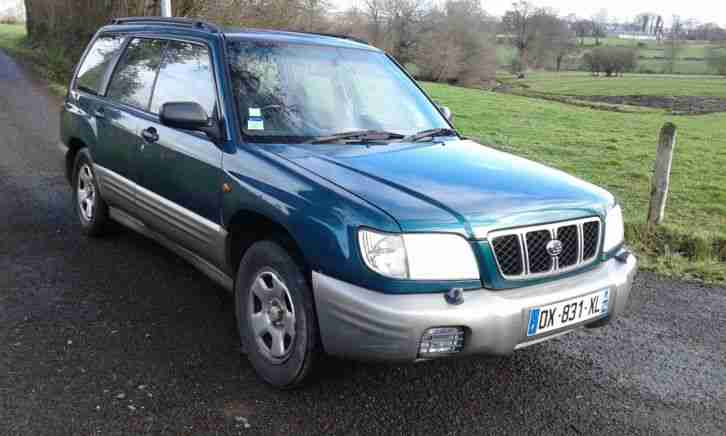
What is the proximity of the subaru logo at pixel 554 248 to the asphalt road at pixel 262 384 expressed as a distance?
795 millimetres

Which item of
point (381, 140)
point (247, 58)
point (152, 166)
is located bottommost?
point (152, 166)

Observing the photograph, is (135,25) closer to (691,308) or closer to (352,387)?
(352,387)

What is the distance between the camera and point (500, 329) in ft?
9.67

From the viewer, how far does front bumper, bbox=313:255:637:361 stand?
9.32ft

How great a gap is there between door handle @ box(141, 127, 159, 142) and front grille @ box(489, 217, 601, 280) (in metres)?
2.47

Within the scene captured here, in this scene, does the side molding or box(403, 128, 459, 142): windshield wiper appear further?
box(403, 128, 459, 142): windshield wiper

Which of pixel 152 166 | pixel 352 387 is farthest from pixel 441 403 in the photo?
pixel 152 166

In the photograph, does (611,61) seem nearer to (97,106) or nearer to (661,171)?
(661,171)

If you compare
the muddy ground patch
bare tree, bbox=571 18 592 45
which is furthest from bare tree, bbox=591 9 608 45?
the muddy ground patch

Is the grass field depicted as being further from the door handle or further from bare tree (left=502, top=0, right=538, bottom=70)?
the door handle

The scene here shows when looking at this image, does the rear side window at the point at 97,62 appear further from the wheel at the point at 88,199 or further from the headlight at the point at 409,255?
the headlight at the point at 409,255

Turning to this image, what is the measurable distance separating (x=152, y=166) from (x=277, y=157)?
4.43 ft

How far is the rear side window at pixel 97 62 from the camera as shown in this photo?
17.9ft

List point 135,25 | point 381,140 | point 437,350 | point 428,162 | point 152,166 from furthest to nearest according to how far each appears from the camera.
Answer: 1. point 135,25
2. point 152,166
3. point 381,140
4. point 428,162
5. point 437,350
